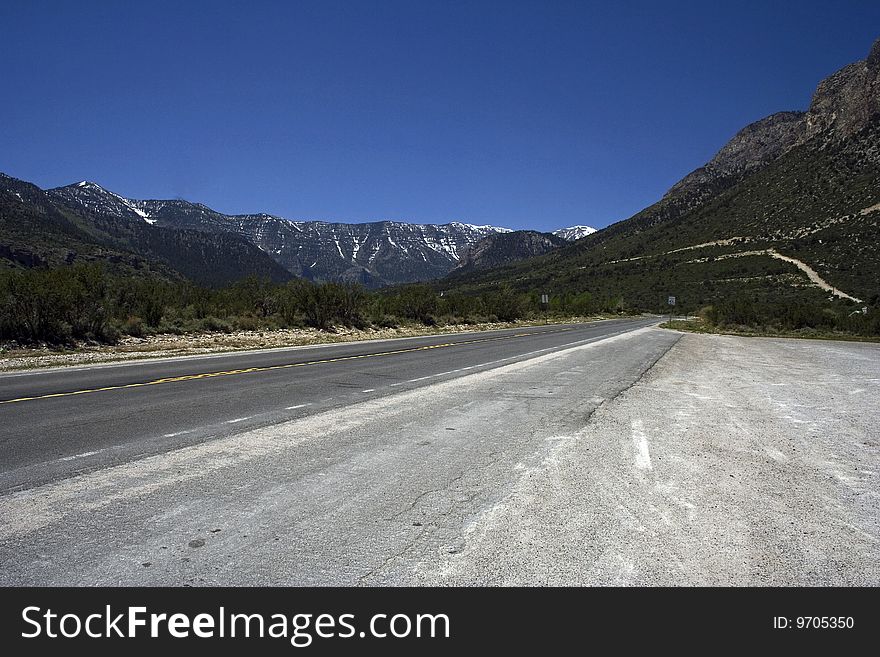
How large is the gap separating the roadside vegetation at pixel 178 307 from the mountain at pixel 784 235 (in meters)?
48.5

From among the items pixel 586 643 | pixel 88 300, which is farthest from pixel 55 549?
pixel 88 300

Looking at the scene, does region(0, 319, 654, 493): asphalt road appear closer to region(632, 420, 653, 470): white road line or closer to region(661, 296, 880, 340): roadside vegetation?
region(632, 420, 653, 470): white road line

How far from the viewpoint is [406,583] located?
312 centimetres

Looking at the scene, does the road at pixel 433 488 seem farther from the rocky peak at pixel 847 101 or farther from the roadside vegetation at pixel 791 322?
the rocky peak at pixel 847 101

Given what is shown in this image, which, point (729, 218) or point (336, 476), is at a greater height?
point (729, 218)

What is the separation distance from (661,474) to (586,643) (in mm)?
2954

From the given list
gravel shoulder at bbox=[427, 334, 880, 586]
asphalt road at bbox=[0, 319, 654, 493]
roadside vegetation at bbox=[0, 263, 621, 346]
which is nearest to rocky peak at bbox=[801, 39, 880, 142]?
roadside vegetation at bbox=[0, 263, 621, 346]

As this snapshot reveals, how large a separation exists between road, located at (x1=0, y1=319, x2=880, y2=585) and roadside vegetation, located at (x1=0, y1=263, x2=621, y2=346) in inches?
472

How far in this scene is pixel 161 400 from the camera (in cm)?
909

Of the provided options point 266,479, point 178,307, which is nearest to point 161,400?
point 266,479

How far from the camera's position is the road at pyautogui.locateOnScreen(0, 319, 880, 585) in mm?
3348

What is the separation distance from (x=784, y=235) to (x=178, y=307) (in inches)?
4025

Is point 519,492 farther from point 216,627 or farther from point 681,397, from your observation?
point 681,397

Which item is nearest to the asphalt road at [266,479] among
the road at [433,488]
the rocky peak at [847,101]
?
the road at [433,488]
